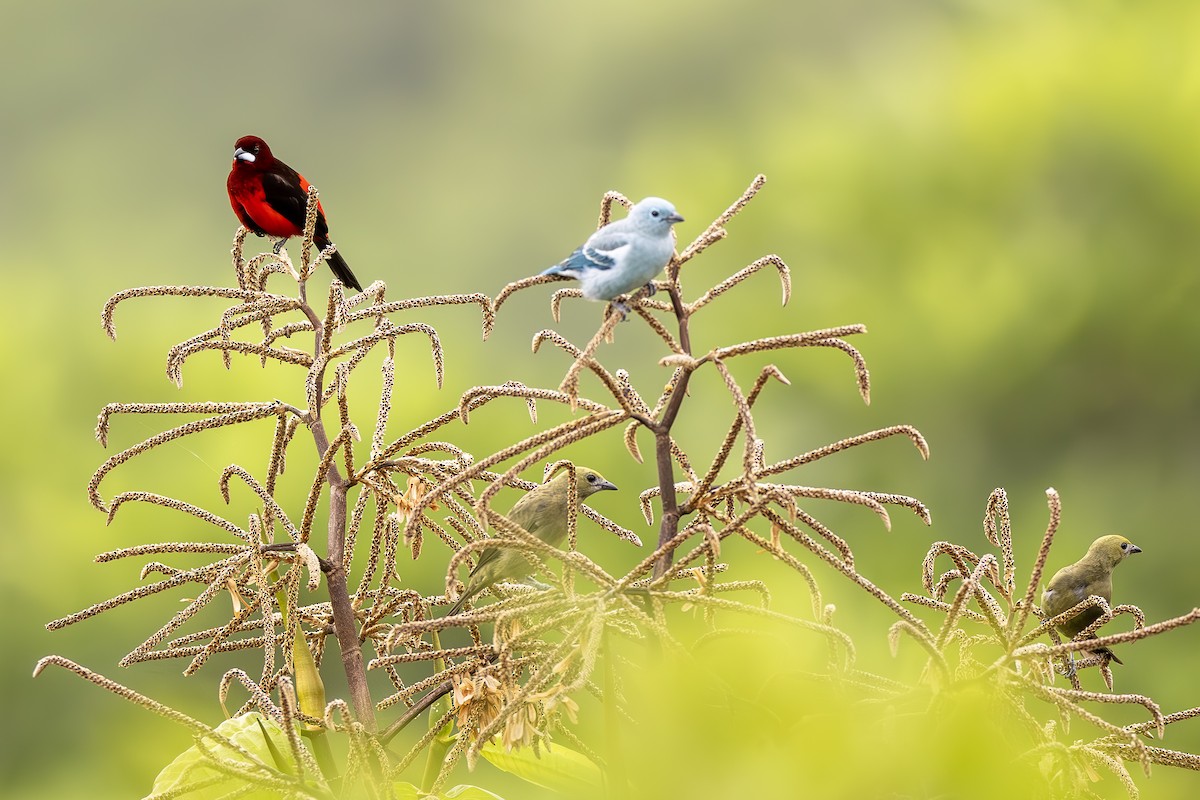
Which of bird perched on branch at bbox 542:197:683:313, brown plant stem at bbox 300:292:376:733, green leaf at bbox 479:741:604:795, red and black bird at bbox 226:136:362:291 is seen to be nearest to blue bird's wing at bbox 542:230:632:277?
bird perched on branch at bbox 542:197:683:313

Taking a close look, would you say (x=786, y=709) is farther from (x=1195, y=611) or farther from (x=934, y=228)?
(x=934, y=228)

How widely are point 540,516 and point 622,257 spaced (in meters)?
0.77

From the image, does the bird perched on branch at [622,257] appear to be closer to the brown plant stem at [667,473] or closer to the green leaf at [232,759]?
the brown plant stem at [667,473]

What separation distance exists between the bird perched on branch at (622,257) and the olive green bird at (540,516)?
17.5 inches

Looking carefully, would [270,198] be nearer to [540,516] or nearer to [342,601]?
[540,516]

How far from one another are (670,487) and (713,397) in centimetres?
997

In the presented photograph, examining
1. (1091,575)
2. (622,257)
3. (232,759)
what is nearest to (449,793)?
(232,759)

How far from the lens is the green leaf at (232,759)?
97cm

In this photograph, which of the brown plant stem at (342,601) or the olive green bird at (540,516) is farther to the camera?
the olive green bird at (540,516)

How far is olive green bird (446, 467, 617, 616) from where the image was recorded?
5.29ft

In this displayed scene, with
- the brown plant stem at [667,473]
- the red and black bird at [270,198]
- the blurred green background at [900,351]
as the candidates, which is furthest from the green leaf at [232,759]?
the blurred green background at [900,351]

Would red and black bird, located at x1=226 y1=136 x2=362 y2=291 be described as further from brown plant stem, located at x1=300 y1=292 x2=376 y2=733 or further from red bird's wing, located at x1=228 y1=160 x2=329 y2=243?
brown plant stem, located at x1=300 y1=292 x2=376 y2=733

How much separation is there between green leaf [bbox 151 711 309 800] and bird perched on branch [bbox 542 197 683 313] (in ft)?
1.53

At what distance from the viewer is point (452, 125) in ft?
95.6
